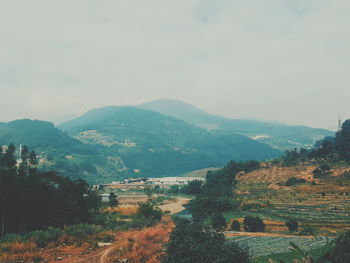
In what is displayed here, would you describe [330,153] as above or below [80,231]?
above

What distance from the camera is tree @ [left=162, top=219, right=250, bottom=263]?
12.7 metres

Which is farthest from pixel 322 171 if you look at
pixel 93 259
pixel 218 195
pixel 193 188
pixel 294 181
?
pixel 93 259

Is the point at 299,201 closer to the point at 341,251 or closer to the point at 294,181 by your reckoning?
the point at 294,181

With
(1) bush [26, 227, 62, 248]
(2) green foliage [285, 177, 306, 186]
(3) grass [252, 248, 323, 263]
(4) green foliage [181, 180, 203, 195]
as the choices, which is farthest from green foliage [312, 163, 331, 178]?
(1) bush [26, 227, 62, 248]

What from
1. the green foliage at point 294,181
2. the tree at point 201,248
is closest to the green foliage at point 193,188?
the green foliage at point 294,181

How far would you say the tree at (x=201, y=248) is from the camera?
12719 mm

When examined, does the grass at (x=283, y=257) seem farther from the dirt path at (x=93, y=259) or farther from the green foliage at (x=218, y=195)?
the green foliage at (x=218, y=195)

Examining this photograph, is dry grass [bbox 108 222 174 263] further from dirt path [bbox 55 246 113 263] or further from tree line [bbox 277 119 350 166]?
tree line [bbox 277 119 350 166]

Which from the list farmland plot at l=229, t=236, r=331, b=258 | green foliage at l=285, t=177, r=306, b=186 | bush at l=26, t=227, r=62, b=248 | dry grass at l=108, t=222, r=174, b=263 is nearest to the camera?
dry grass at l=108, t=222, r=174, b=263

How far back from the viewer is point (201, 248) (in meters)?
13.2

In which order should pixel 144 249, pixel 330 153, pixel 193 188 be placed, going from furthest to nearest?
1. pixel 193 188
2. pixel 330 153
3. pixel 144 249

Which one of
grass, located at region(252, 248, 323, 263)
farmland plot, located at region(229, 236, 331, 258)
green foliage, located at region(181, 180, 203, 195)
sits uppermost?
grass, located at region(252, 248, 323, 263)

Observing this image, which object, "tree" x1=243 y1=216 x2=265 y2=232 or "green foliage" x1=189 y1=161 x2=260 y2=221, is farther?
"green foliage" x1=189 y1=161 x2=260 y2=221

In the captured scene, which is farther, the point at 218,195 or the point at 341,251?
the point at 218,195
